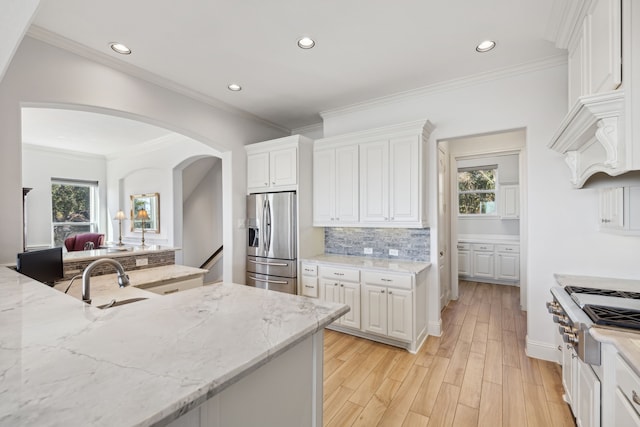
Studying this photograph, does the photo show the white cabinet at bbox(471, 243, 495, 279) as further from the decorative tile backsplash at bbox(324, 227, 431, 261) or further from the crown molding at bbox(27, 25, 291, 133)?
the crown molding at bbox(27, 25, 291, 133)

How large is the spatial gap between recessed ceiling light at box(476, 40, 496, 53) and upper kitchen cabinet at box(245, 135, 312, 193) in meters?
2.09

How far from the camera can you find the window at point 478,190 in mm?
5863

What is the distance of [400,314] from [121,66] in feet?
12.2

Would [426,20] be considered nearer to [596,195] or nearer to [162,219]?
[596,195]

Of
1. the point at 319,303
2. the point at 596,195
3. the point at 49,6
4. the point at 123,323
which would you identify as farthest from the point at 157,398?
the point at 596,195

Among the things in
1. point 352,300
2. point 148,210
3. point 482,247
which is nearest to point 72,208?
point 148,210

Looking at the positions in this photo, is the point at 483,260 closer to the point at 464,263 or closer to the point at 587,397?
the point at 464,263

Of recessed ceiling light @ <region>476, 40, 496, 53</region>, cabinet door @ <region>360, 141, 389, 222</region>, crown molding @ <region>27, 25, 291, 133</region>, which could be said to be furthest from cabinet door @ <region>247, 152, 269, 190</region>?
recessed ceiling light @ <region>476, 40, 496, 53</region>

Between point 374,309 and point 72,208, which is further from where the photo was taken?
point 72,208

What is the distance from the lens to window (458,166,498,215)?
19.2 feet

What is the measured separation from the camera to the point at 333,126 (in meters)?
3.98

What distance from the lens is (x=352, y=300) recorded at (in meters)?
3.19

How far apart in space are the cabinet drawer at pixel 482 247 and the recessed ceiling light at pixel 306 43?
5.17 meters

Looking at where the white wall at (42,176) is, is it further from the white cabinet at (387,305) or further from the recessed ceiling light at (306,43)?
the white cabinet at (387,305)
